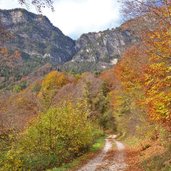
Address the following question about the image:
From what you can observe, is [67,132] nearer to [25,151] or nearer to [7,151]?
[25,151]

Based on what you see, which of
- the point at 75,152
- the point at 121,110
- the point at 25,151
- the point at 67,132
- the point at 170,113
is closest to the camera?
the point at 170,113

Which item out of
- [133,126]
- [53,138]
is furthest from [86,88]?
[53,138]

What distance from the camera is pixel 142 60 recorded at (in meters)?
32.1

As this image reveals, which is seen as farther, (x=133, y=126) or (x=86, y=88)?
(x=86, y=88)

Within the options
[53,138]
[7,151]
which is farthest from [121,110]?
[7,151]

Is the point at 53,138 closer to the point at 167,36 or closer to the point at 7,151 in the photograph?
the point at 7,151

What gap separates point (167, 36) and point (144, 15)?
4.85ft

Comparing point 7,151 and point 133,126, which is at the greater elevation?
point 7,151

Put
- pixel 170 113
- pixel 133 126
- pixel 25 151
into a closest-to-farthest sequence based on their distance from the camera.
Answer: pixel 170 113, pixel 25 151, pixel 133 126

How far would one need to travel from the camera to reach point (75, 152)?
3158 centimetres

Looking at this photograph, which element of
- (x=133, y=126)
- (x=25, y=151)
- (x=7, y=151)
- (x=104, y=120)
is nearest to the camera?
(x=7, y=151)

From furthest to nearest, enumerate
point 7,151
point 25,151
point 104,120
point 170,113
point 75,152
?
1. point 104,120
2. point 75,152
3. point 25,151
4. point 7,151
5. point 170,113

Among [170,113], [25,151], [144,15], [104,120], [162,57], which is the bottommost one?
[104,120]

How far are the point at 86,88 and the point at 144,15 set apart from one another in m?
61.6
